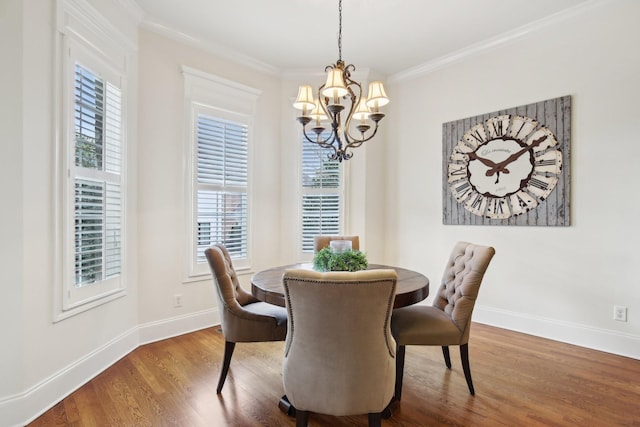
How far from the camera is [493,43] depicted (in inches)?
140

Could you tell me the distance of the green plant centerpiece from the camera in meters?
2.20

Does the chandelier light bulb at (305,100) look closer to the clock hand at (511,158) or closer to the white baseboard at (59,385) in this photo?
the clock hand at (511,158)

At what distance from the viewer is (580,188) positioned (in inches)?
120

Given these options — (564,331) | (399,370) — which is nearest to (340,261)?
(399,370)

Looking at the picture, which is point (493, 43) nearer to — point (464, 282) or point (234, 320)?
point (464, 282)

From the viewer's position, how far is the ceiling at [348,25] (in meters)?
2.96

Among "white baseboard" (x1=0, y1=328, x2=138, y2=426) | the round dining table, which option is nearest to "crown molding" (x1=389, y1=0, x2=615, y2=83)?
the round dining table

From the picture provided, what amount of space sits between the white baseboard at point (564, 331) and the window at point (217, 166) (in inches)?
112

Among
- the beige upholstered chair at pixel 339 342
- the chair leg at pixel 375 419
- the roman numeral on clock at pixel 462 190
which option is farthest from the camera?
the roman numeral on clock at pixel 462 190

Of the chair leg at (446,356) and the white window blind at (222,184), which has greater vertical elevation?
the white window blind at (222,184)

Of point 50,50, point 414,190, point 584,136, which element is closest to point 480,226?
point 414,190

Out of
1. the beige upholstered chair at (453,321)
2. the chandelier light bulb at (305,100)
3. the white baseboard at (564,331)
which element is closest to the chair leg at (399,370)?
the beige upholstered chair at (453,321)

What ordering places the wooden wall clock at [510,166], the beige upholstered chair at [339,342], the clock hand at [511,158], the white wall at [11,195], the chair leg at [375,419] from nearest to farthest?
the beige upholstered chair at [339,342], the chair leg at [375,419], the white wall at [11,195], the wooden wall clock at [510,166], the clock hand at [511,158]

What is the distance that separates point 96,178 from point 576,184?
13.5ft
